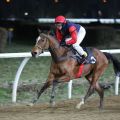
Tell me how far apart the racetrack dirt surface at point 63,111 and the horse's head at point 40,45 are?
917 mm

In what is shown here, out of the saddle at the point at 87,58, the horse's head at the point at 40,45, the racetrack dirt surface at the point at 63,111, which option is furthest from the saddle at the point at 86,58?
the racetrack dirt surface at the point at 63,111

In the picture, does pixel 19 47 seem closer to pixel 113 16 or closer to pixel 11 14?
pixel 11 14

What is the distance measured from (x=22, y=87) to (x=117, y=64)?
6.65ft

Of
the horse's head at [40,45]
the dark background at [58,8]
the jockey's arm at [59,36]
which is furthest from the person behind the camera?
the dark background at [58,8]

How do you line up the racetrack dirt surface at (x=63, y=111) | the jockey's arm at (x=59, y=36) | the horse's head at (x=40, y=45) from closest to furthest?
the racetrack dirt surface at (x=63, y=111) → the horse's head at (x=40, y=45) → the jockey's arm at (x=59, y=36)

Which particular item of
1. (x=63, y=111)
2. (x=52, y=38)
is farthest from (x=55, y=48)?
(x=63, y=111)

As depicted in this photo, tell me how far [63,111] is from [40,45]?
1.10 meters

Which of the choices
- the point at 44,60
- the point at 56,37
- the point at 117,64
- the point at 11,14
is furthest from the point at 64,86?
the point at 11,14

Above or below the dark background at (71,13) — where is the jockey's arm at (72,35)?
above

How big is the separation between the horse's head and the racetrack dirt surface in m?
0.92

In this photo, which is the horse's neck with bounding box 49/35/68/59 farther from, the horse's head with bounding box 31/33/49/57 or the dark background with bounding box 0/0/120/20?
the dark background with bounding box 0/0/120/20

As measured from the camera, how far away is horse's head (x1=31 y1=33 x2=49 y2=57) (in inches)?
327

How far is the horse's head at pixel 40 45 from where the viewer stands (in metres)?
8.30

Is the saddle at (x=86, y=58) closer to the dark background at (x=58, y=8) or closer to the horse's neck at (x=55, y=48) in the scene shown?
the horse's neck at (x=55, y=48)
